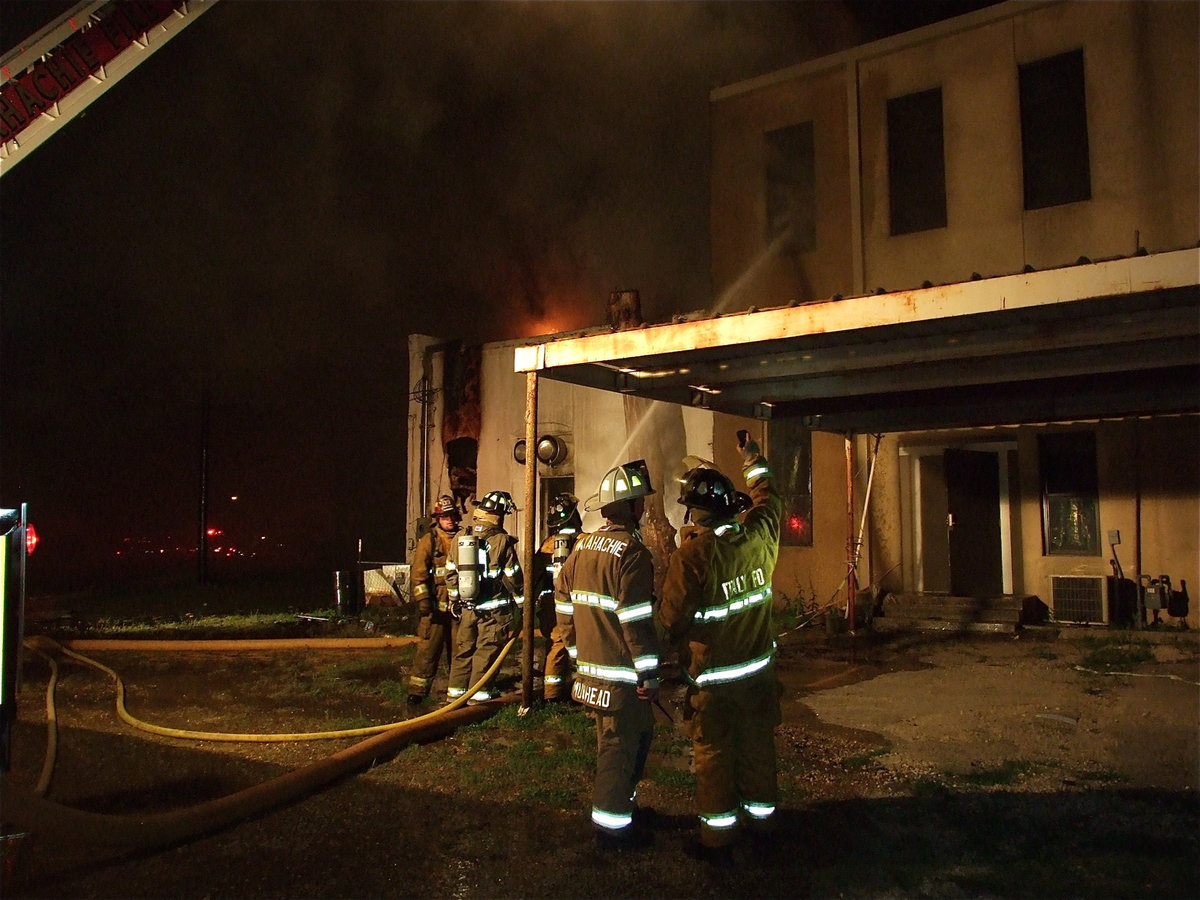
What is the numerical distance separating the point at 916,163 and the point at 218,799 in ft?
39.3

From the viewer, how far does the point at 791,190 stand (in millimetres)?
13570

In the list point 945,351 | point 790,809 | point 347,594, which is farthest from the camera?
point 347,594

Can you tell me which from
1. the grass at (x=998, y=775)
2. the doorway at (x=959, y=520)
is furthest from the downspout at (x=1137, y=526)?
the grass at (x=998, y=775)

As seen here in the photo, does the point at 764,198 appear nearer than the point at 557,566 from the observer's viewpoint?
No

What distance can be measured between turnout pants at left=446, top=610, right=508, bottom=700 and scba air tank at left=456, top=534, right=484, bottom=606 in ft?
0.89

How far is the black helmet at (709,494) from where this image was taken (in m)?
4.27

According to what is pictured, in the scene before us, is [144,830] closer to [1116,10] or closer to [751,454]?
[751,454]

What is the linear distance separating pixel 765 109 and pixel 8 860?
13455 millimetres

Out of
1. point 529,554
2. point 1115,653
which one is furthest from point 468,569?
point 1115,653

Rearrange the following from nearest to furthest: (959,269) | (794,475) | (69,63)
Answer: (69,63) → (959,269) → (794,475)

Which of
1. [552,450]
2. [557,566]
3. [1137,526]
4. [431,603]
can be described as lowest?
[431,603]

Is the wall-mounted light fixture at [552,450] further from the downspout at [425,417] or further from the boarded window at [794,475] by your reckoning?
the boarded window at [794,475]

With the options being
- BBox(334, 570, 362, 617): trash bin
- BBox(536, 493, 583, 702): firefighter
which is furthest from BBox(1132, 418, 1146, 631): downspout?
BBox(334, 570, 362, 617): trash bin

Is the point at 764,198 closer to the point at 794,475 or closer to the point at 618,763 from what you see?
the point at 794,475
